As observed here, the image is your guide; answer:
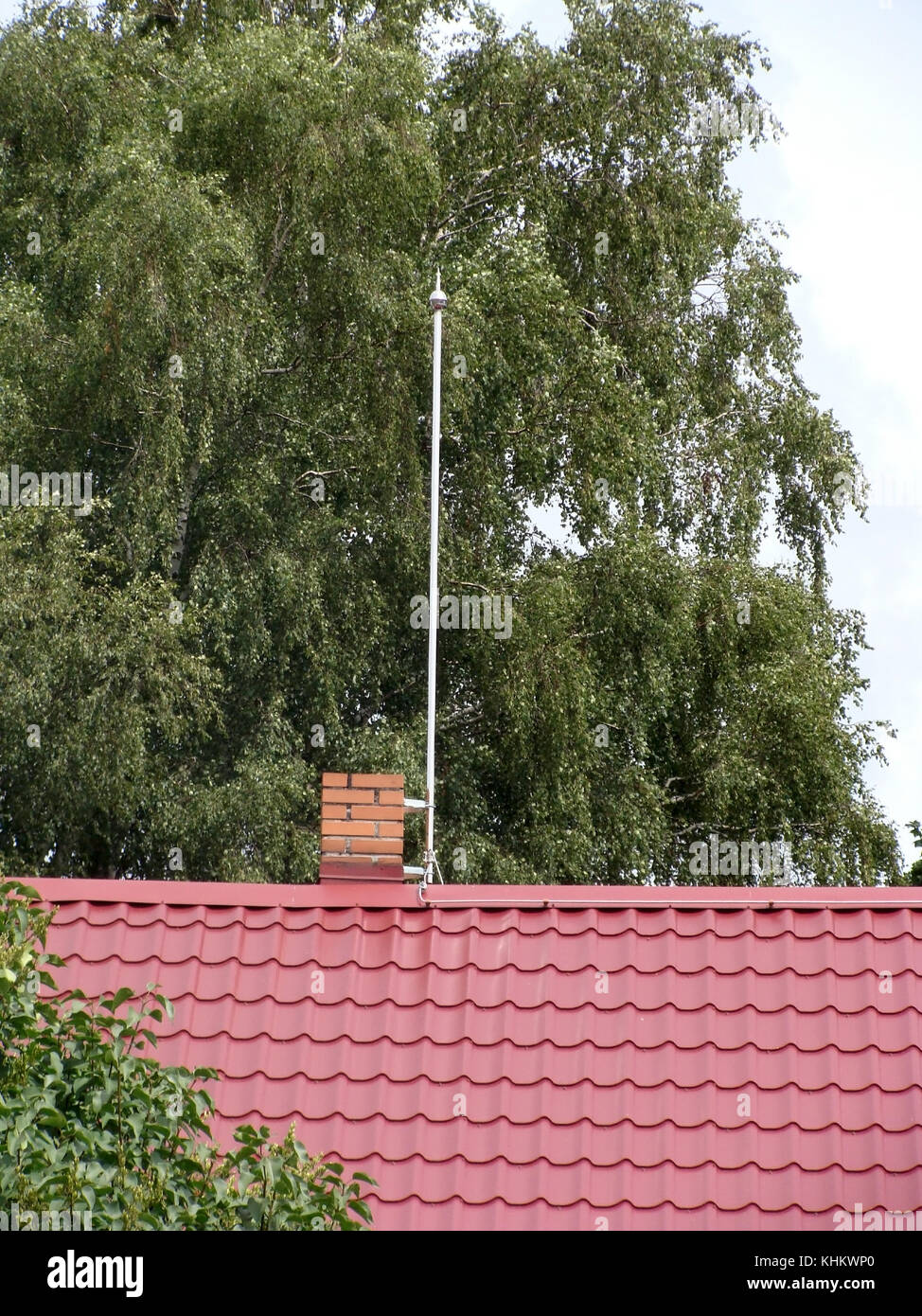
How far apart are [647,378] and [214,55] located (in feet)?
21.3

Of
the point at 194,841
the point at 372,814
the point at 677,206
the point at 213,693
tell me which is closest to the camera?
the point at 372,814

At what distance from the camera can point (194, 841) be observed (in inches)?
599

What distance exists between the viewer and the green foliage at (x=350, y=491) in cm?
1495

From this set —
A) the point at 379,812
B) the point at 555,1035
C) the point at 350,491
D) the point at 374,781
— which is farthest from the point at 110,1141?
the point at 350,491

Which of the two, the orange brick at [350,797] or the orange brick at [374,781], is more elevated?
the orange brick at [374,781]

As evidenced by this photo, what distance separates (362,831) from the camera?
7.39m

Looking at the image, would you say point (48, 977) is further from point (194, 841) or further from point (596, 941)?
point (194, 841)

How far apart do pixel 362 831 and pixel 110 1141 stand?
3.68m

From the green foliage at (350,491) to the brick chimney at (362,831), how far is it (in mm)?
6903

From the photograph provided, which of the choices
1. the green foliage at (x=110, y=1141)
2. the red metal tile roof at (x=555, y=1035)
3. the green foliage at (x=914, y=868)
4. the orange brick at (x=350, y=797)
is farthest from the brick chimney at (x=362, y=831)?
the green foliage at (x=914, y=868)

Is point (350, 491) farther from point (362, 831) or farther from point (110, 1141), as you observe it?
point (110, 1141)

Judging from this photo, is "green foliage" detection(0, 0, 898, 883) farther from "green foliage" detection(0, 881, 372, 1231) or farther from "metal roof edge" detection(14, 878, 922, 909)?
"green foliage" detection(0, 881, 372, 1231)

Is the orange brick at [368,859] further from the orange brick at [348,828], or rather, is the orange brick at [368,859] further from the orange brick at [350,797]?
the orange brick at [350,797]

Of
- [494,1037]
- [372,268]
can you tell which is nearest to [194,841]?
[372,268]
